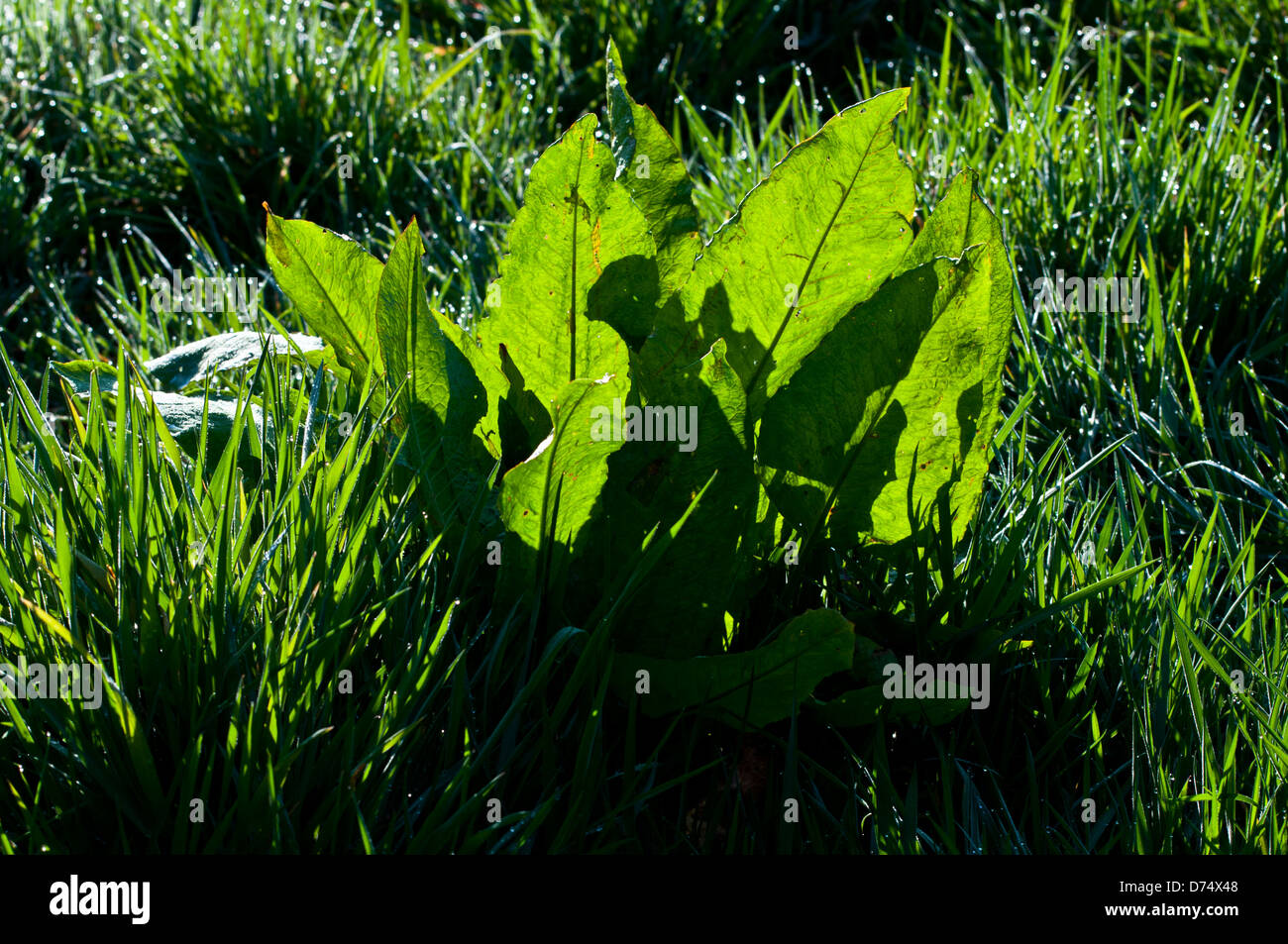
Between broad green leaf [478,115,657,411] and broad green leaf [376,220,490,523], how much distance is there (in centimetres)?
8

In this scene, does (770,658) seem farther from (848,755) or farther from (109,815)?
(109,815)

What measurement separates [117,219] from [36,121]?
39 centimetres

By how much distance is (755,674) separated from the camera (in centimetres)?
146

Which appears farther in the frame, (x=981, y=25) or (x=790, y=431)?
(x=981, y=25)

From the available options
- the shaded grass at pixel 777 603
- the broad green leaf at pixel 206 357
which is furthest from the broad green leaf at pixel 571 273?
the broad green leaf at pixel 206 357

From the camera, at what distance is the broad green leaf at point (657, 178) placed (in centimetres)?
158

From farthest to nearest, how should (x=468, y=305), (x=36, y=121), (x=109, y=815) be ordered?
(x=36, y=121) → (x=468, y=305) → (x=109, y=815)

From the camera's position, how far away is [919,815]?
1492mm

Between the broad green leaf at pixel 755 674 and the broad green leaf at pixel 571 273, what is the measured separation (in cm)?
37

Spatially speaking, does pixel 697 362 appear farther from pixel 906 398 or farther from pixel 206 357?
pixel 206 357

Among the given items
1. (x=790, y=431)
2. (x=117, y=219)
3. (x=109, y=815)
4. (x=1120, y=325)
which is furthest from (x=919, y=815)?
(x=117, y=219)

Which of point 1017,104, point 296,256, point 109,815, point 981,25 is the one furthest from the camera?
point 981,25

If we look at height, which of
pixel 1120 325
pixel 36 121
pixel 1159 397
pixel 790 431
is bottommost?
pixel 790 431

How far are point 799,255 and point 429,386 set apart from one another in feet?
1.66
